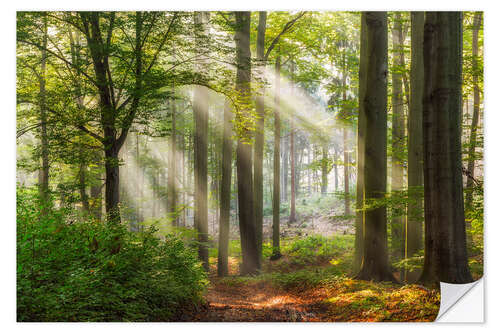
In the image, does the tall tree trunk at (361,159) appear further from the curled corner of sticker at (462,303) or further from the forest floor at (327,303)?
the curled corner of sticker at (462,303)

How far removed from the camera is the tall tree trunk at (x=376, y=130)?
4074 millimetres

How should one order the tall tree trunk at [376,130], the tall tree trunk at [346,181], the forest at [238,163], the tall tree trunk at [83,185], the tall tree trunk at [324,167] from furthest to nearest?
the tall tree trunk at [324,167], the tall tree trunk at [346,181], the tall tree trunk at [376,130], the tall tree trunk at [83,185], the forest at [238,163]

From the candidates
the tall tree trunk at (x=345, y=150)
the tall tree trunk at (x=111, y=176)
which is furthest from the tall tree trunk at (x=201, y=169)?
the tall tree trunk at (x=345, y=150)

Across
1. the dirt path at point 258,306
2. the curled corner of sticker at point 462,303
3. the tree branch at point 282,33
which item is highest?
the tree branch at point 282,33

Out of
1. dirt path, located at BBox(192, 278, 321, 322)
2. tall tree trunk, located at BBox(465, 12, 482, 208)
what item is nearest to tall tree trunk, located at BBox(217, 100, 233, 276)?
dirt path, located at BBox(192, 278, 321, 322)

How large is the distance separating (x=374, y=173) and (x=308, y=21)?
3.38 metres

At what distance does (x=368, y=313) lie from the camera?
329 centimetres

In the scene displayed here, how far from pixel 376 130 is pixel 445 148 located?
1.02 meters

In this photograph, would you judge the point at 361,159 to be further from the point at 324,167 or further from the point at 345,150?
the point at 324,167

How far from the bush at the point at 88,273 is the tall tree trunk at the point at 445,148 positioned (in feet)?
8.83

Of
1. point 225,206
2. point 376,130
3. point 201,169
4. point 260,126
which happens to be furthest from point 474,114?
point 201,169

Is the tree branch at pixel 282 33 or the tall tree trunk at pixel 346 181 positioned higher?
the tree branch at pixel 282 33
